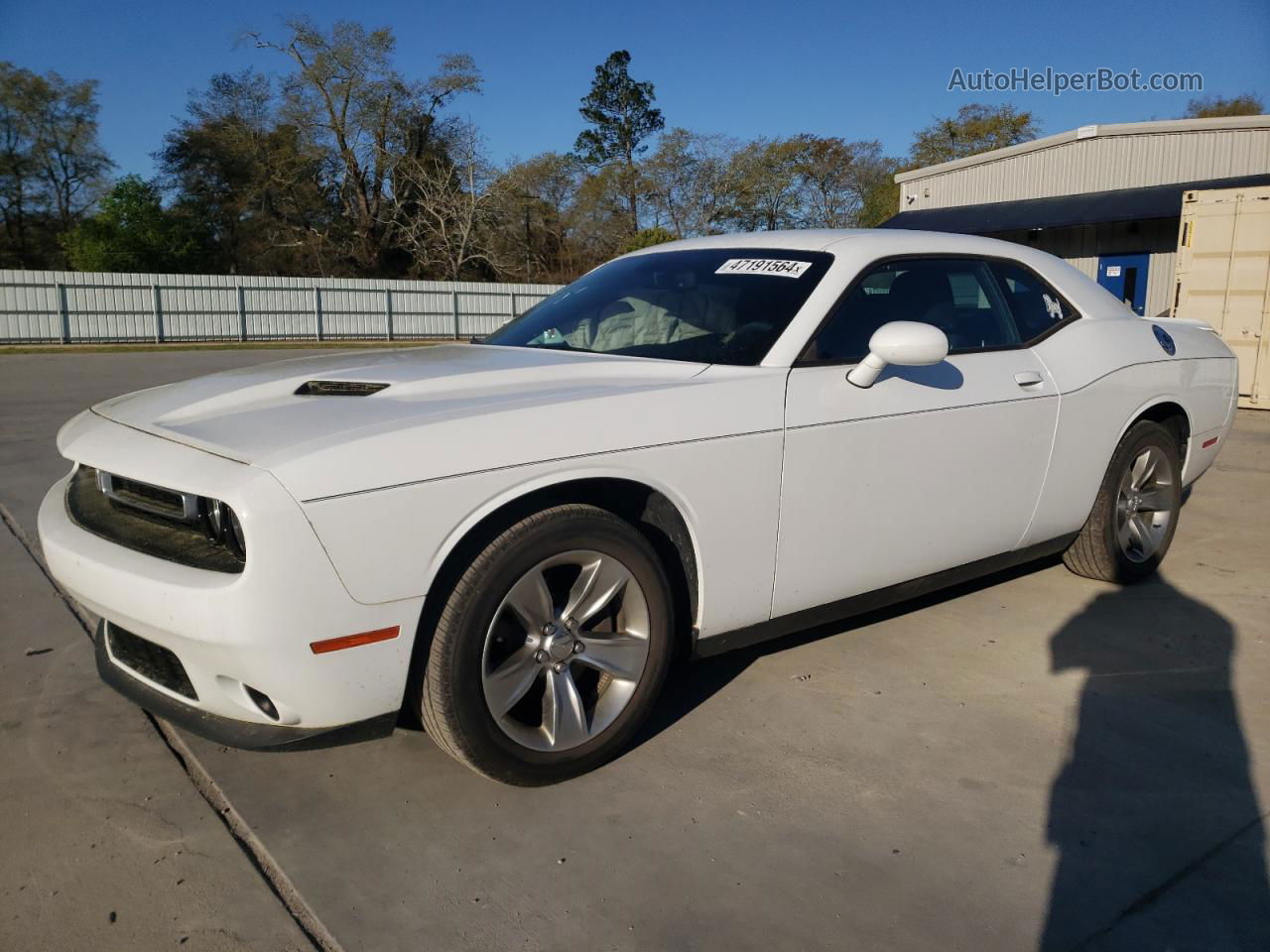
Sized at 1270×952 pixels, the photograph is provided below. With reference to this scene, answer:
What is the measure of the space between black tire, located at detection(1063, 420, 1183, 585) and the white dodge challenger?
0.20 metres

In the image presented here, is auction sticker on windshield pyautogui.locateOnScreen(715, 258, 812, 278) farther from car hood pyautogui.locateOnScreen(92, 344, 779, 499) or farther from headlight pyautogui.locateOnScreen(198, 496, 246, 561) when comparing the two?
headlight pyautogui.locateOnScreen(198, 496, 246, 561)

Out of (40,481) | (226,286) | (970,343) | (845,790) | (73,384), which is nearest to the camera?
(845,790)

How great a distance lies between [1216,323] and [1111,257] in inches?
494

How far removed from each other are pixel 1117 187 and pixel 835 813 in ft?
78.2

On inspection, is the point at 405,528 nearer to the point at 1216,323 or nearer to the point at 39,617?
the point at 39,617

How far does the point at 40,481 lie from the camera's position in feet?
21.7

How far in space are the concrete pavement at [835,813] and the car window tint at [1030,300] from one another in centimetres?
127

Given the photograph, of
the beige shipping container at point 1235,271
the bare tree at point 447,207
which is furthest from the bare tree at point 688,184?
the beige shipping container at point 1235,271

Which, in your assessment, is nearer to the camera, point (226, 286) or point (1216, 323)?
point (1216, 323)

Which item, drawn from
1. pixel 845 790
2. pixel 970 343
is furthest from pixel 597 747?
pixel 970 343

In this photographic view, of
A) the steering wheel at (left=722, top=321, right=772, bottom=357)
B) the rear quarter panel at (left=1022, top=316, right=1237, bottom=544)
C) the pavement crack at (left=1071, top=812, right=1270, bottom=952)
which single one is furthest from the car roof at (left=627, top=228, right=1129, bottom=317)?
the pavement crack at (left=1071, top=812, right=1270, bottom=952)

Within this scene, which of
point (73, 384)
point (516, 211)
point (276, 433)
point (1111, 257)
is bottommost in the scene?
point (73, 384)

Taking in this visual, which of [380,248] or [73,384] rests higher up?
[380,248]

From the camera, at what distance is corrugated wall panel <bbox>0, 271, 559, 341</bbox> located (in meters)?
25.7
